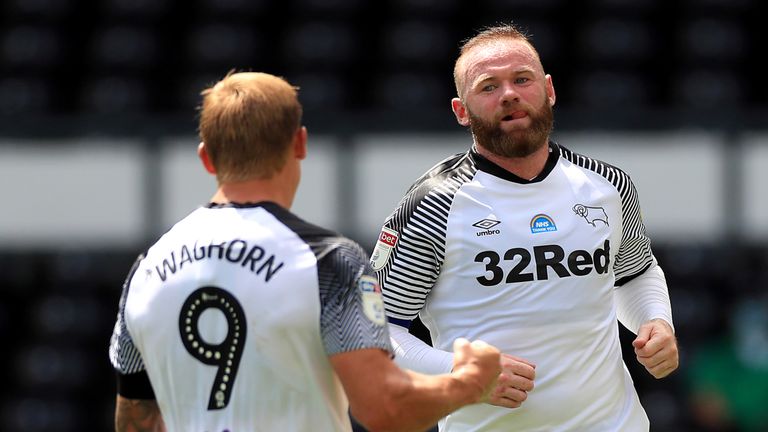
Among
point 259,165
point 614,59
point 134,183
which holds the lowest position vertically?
point 134,183

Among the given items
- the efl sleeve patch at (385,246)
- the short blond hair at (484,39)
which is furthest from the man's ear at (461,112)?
the efl sleeve patch at (385,246)

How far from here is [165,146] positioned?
906 cm

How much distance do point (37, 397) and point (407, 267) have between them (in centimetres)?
587

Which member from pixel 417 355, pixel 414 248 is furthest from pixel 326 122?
pixel 417 355

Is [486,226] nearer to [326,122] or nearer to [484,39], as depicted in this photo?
[484,39]

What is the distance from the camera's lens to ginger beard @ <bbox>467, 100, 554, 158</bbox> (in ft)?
13.6

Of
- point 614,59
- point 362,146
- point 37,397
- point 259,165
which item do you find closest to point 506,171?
point 259,165

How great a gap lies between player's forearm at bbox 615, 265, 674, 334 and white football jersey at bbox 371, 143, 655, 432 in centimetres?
22

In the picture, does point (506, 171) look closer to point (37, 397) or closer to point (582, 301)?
point (582, 301)

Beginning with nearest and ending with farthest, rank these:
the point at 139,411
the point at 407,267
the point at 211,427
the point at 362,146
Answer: the point at 211,427, the point at 139,411, the point at 407,267, the point at 362,146

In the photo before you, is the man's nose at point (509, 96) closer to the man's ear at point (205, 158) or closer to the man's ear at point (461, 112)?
the man's ear at point (461, 112)

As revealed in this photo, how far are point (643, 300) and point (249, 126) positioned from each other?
1.72 m

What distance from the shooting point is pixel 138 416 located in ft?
11.0

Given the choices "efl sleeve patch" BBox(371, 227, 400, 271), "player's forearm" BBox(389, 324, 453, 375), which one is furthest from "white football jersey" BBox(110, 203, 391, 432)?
"efl sleeve patch" BBox(371, 227, 400, 271)
